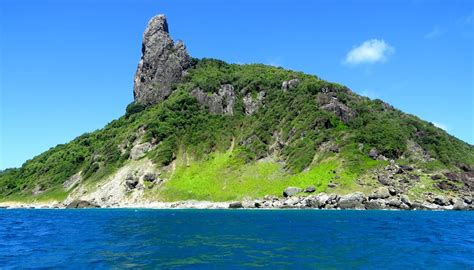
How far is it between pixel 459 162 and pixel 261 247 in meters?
164

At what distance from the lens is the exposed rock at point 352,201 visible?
136625 millimetres

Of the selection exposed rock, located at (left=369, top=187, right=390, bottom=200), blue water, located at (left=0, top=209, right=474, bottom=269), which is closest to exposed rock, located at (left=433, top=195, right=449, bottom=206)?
exposed rock, located at (left=369, top=187, right=390, bottom=200)

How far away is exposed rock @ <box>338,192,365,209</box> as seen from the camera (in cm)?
13662

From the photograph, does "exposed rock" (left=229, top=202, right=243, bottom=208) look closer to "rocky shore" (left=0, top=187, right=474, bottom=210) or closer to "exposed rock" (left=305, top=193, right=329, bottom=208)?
"rocky shore" (left=0, top=187, right=474, bottom=210)

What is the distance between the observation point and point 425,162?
172875 millimetres

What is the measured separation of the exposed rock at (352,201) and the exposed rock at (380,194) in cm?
374

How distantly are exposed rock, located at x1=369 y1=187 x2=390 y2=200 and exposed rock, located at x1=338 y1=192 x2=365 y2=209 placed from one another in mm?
3741

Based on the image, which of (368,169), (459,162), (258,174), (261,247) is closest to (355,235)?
(261,247)

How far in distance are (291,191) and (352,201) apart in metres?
26.5

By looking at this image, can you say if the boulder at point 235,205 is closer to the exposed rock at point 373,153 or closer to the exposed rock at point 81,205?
the exposed rock at point 373,153

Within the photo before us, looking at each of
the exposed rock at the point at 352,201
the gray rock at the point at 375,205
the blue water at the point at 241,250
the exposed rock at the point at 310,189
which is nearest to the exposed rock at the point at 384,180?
the gray rock at the point at 375,205

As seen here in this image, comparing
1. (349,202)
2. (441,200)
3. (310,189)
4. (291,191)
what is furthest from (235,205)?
(441,200)

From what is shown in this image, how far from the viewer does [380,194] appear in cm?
14138

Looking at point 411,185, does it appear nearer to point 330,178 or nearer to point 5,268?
point 330,178
